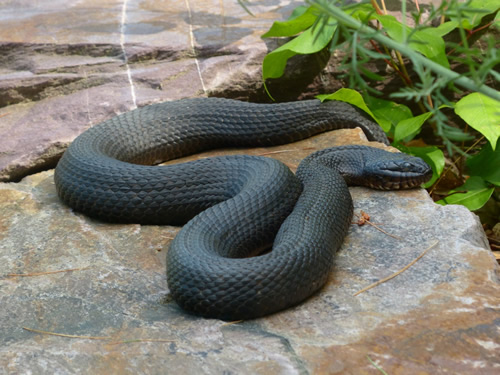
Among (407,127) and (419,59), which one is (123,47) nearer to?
(407,127)

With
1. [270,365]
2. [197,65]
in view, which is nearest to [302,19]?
[197,65]

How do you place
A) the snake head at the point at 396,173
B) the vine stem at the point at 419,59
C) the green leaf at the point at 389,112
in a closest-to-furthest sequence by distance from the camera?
1. the vine stem at the point at 419,59
2. the snake head at the point at 396,173
3. the green leaf at the point at 389,112

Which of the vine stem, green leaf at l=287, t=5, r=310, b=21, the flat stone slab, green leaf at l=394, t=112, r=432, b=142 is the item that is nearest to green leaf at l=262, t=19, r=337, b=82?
green leaf at l=287, t=5, r=310, b=21

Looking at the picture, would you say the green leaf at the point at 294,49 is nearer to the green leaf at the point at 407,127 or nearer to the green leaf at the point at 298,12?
the green leaf at the point at 298,12

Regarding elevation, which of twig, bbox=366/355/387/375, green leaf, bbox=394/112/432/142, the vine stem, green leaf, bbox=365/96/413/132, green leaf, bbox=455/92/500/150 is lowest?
green leaf, bbox=365/96/413/132

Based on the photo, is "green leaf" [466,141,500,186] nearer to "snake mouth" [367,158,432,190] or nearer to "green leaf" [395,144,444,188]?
"green leaf" [395,144,444,188]

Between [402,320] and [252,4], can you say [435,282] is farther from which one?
[252,4]

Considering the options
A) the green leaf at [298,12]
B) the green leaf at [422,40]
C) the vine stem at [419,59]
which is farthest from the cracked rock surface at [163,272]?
the vine stem at [419,59]
